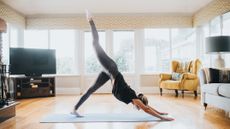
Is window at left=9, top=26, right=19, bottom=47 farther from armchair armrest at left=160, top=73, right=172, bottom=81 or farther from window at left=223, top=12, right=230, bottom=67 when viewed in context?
window at left=223, top=12, right=230, bottom=67

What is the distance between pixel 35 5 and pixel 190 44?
4.48 metres

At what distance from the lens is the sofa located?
3.58m

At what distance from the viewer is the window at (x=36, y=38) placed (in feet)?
25.5

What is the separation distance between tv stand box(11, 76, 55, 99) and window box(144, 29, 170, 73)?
9.46 feet

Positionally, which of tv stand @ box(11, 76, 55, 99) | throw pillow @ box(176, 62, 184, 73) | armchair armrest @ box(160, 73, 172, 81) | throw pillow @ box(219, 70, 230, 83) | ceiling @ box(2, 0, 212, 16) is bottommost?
tv stand @ box(11, 76, 55, 99)

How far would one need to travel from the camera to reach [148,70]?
25.8ft

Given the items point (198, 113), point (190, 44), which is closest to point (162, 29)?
point (190, 44)

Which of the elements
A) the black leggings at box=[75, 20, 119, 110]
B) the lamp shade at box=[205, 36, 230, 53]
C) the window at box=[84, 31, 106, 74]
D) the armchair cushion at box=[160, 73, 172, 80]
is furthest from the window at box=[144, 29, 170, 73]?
the black leggings at box=[75, 20, 119, 110]

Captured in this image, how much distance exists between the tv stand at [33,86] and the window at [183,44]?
3.69m

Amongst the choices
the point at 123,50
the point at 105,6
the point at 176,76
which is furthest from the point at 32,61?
the point at 176,76

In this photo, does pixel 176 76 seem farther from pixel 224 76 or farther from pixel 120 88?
pixel 120 88

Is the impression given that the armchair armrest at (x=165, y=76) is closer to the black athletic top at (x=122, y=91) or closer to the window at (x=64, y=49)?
the window at (x=64, y=49)

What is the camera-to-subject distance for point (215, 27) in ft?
21.3

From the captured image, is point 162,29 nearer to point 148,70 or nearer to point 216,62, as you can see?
point 148,70
